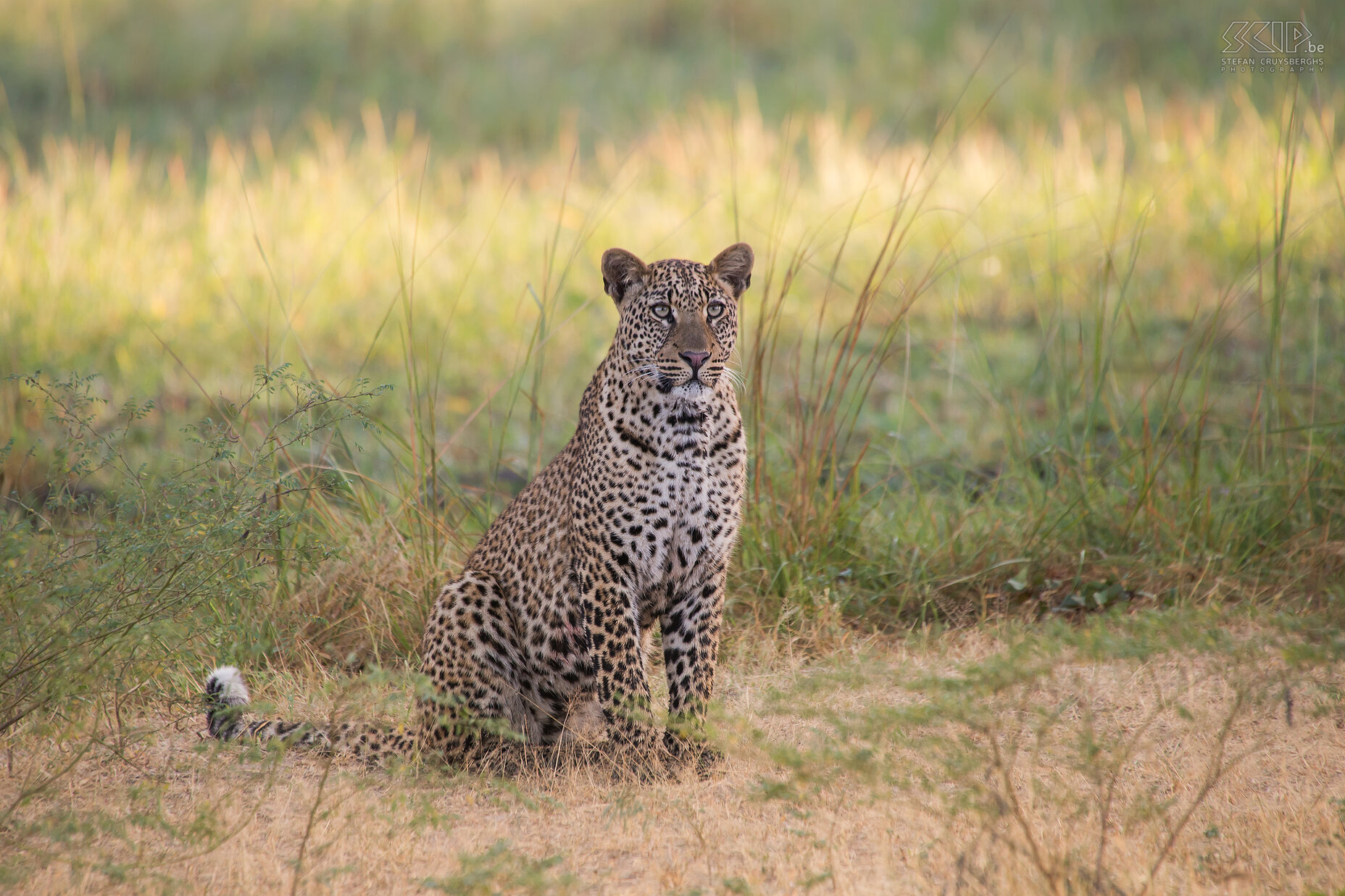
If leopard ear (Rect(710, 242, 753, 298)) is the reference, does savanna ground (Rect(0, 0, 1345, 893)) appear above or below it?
below

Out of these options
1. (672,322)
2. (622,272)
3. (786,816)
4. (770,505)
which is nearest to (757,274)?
(770,505)

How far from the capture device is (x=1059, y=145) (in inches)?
598

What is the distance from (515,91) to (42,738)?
14667 millimetres

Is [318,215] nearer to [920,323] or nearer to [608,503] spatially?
[920,323]

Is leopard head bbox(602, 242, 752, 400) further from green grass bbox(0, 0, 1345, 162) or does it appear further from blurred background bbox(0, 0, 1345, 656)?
green grass bbox(0, 0, 1345, 162)

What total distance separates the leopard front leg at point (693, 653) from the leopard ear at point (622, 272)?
1117 mm

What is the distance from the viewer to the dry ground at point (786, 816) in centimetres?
359

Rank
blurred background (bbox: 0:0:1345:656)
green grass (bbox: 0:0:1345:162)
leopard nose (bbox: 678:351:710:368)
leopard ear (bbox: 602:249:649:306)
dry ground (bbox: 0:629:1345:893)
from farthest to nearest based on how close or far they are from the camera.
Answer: green grass (bbox: 0:0:1345:162) → blurred background (bbox: 0:0:1345:656) → leopard ear (bbox: 602:249:649:306) → leopard nose (bbox: 678:351:710:368) → dry ground (bbox: 0:629:1345:893)

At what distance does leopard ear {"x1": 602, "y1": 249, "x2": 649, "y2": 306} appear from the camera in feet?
16.0

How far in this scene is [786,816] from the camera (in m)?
4.25

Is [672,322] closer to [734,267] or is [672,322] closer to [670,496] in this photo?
[734,267]

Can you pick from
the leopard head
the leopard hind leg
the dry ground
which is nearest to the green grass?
the leopard head

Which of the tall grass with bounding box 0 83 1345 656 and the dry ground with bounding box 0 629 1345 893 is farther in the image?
the tall grass with bounding box 0 83 1345 656

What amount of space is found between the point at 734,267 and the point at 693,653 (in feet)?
4.91
